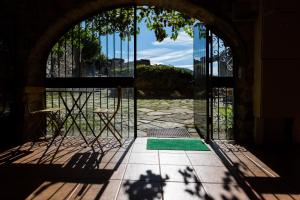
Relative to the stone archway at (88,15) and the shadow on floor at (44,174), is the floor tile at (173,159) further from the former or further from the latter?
the stone archway at (88,15)

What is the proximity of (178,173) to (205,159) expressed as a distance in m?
0.75

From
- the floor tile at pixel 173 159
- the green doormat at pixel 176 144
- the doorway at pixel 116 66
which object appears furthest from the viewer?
the doorway at pixel 116 66

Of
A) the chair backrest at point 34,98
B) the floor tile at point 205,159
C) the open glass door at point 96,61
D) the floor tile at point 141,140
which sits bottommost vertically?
the floor tile at point 205,159

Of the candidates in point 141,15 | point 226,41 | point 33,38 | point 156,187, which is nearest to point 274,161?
point 156,187

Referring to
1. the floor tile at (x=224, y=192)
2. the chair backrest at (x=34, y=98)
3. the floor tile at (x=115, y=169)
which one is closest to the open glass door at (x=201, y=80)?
the floor tile at (x=115, y=169)

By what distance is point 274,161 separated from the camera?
408cm

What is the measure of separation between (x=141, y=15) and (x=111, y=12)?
189 cm

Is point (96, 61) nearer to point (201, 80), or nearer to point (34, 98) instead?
point (34, 98)

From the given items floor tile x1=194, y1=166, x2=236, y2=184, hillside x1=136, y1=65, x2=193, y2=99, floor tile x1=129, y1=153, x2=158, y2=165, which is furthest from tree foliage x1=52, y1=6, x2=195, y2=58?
hillside x1=136, y1=65, x2=193, y2=99

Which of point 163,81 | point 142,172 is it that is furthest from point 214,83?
point 163,81

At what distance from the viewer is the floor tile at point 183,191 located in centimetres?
291

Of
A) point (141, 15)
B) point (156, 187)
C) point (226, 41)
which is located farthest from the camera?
point (141, 15)

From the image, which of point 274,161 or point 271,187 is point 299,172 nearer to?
point 274,161

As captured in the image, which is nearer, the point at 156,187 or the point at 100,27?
the point at 156,187
